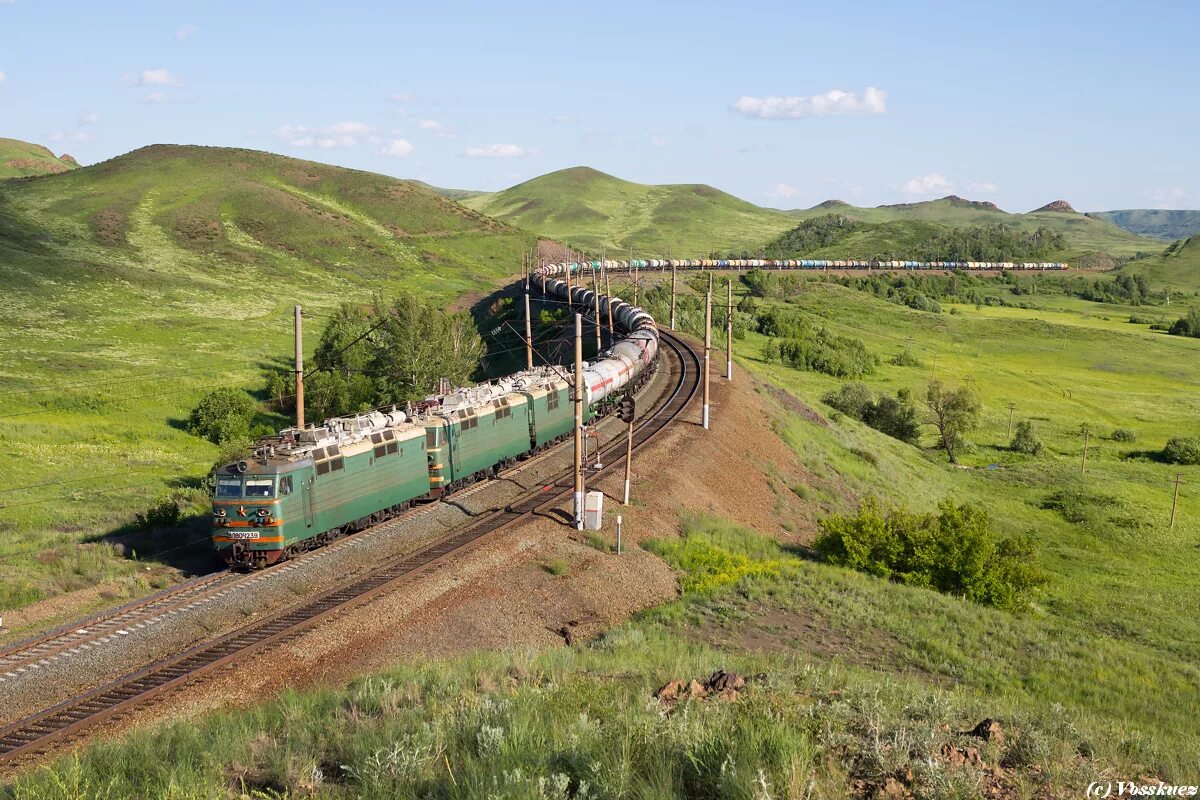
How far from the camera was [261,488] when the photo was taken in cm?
2631

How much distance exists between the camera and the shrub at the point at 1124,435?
8100 cm

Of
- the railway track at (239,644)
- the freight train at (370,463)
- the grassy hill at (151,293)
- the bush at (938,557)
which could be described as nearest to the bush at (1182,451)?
the bush at (938,557)

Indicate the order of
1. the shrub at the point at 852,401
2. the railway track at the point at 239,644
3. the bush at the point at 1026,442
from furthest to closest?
the shrub at the point at 852,401
the bush at the point at 1026,442
the railway track at the point at 239,644

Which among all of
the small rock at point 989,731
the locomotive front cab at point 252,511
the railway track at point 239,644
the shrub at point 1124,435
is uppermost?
the small rock at point 989,731

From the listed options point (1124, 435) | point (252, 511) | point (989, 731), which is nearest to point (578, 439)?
point (252, 511)

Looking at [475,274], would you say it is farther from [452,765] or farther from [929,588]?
[452,765]

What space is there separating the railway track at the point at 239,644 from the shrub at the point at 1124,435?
208 ft

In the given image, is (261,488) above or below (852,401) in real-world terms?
above

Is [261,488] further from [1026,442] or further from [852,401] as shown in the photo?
[1026,442]

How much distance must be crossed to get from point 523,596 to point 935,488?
134 ft

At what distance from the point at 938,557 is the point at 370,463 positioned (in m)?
19.8

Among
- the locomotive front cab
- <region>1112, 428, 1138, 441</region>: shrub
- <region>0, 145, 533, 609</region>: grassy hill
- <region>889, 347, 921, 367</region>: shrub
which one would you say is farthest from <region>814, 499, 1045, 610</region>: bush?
<region>889, 347, 921, 367</region>: shrub

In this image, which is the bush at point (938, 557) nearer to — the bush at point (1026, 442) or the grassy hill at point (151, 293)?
the grassy hill at point (151, 293)

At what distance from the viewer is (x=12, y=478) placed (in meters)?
43.2
